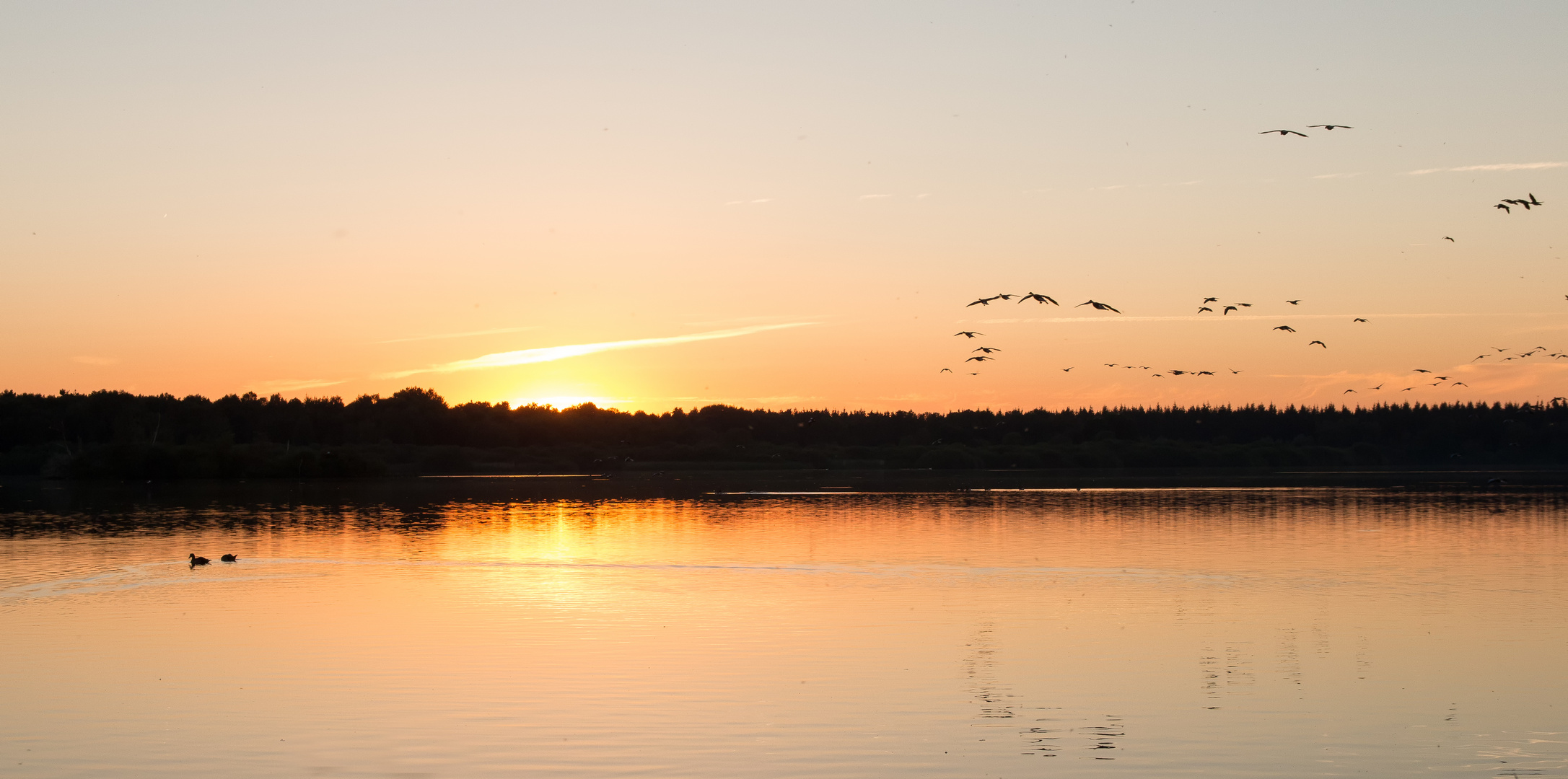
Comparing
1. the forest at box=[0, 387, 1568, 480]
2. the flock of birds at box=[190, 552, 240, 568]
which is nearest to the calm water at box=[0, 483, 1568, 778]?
the flock of birds at box=[190, 552, 240, 568]

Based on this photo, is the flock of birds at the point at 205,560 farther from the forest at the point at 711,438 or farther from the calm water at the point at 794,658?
the forest at the point at 711,438

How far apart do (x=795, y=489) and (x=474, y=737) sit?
7794 cm

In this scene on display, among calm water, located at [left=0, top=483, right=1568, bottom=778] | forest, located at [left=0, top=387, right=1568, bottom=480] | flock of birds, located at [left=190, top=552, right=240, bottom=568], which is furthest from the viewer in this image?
forest, located at [left=0, top=387, right=1568, bottom=480]

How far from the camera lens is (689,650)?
2205 cm

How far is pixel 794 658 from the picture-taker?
21.3m

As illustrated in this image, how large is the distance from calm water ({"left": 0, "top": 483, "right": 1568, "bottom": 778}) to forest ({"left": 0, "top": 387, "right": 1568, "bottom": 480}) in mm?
88713

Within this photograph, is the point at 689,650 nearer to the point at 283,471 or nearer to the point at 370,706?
the point at 370,706

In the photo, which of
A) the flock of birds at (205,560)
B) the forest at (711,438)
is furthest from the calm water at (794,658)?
the forest at (711,438)

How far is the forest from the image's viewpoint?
128 m

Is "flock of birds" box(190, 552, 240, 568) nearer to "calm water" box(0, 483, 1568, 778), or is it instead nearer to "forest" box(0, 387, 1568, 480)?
"calm water" box(0, 483, 1568, 778)

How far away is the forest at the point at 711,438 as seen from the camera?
12838 centimetres

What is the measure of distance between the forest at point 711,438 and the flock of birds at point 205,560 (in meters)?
81.9

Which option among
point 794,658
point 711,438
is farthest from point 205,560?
point 711,438

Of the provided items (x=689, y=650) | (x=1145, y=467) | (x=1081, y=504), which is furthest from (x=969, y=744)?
(x=1145, y=467)
